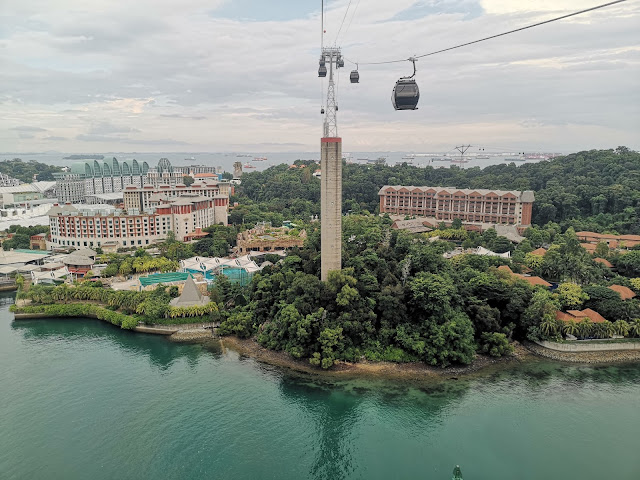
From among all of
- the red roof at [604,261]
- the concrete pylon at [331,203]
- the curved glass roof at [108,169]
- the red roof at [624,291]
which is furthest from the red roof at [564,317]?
the curved glass roof at [108,169]

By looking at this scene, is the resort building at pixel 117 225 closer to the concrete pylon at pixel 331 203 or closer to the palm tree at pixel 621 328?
the concrete pylon at pixel 331 203

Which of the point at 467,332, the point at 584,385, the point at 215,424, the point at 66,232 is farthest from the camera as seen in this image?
the point at 66,232

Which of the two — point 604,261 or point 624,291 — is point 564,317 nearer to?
point 624,291

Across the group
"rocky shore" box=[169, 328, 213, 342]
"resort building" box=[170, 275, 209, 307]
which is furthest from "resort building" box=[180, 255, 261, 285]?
"rocky shore" box=[169, 328, 213, 342]

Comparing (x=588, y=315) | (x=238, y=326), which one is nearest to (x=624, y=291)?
(x=588, y=315)

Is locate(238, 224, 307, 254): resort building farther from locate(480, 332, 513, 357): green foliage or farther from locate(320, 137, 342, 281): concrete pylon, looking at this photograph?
locate(480, 332, 513, 357): green foliage

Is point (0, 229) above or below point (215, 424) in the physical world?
above

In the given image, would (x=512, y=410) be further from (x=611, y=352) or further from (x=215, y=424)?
(x=215, y=424)

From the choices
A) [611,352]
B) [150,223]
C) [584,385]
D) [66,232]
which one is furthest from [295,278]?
[66,232]
